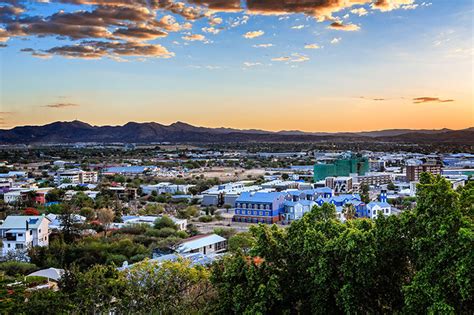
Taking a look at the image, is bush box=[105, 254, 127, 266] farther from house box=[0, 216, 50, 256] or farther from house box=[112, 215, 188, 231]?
house box=[112, 215, 188, 231]

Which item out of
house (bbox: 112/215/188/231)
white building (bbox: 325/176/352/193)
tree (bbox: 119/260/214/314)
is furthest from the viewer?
white building (bbox: 325/176/352/193)

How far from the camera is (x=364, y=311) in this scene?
12391 millimetres

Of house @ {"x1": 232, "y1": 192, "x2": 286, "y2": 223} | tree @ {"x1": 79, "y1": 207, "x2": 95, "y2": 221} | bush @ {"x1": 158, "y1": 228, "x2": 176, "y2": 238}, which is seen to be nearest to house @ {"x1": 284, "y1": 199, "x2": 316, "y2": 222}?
house @ {"x1": 232, "y1": 192, "x2": 286, "y2": 223}

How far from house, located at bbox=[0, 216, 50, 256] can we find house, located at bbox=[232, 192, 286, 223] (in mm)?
18273

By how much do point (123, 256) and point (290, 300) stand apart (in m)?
16.1

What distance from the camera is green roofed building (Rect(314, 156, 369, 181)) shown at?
7022 cm

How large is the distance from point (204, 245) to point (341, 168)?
4737cm

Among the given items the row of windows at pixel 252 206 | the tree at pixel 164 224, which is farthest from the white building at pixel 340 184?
the tree at pixel 164 224

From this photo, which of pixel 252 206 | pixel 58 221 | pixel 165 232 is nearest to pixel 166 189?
pixel 252 206

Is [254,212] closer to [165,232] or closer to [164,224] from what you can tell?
[164,224]

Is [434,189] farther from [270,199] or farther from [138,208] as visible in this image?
[138,208]

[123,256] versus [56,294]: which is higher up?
[56,294]

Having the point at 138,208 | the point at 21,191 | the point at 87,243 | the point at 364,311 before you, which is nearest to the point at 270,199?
the point at 138,208

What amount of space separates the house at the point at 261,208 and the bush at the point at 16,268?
22.2 meters
